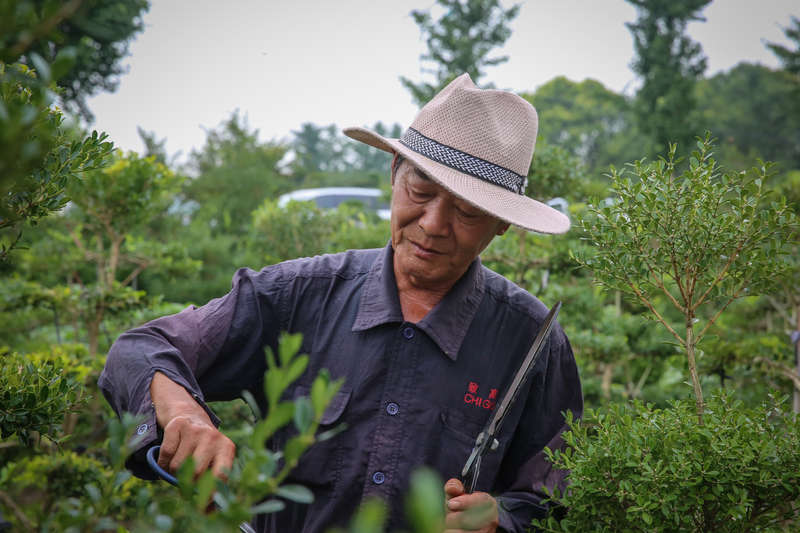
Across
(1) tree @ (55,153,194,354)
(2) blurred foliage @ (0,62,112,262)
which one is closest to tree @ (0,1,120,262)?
(2) blurred foliage @ (0,62,112,262)

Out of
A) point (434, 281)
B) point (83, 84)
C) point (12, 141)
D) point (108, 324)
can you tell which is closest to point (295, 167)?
point (83, 84)

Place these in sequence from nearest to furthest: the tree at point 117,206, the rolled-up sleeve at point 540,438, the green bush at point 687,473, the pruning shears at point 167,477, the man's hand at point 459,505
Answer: the pruning shears at point 167,477
the man's hand at point 459,505
the green bush at point 687,473
the rolled-up sleeve at point 540,438
the tree at point 117,206

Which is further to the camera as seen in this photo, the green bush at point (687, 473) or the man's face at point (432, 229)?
the man's face at point (432, 229)

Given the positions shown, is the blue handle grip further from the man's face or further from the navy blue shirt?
the man's face

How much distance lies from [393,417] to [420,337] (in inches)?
Answer: 12.0

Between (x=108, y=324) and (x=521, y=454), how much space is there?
15.4 ft

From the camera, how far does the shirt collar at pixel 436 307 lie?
225 cm

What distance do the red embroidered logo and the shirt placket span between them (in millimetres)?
207

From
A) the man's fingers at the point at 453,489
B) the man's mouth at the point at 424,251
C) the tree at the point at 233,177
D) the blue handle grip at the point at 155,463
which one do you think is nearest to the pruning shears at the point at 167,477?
the blue handle grip at the point at 155,463

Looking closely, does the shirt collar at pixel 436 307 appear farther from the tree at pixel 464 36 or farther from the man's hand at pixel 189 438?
the tree at pixel 464 36

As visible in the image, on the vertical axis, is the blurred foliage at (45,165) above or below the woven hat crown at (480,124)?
below

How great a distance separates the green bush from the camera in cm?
169

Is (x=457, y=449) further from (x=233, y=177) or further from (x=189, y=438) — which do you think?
(x=233, y=177)

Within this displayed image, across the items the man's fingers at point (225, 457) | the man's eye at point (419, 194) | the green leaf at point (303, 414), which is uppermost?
the man's eye at point (419, 194)
